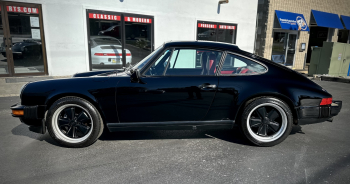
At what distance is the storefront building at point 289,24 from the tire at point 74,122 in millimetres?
11575

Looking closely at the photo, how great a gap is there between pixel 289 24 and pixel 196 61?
38.6 ft

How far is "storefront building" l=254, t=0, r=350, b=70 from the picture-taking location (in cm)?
1278

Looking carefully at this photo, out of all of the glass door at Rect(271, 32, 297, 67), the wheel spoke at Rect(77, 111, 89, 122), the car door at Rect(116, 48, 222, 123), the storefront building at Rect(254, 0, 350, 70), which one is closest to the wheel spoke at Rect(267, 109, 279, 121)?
the car door at Rect(116, 48, 222, 123)

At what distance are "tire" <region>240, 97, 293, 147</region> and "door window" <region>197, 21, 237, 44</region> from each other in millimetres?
8019

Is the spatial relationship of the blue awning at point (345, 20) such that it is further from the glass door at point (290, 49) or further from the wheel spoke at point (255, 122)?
the wheel spoke at point (255, 122)

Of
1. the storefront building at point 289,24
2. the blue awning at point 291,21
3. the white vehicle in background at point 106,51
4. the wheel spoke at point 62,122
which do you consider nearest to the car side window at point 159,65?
the wheel spoke at point 62,122

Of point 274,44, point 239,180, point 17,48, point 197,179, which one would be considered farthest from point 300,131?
point 274,44

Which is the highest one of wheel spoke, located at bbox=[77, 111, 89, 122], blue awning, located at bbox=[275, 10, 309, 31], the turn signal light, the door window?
blue awning, located at bbox=[275, 10, 309, 31]

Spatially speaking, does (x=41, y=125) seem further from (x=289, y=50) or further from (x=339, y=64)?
(x=289, y=50)

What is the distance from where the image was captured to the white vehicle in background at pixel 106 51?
872 cm

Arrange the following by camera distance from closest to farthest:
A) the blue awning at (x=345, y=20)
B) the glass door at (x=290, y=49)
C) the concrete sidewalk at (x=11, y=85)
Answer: the concrete sidewalk at (x=11, y=85), the glass door at (x=290, y=49), the blue awning at (x=345, y=20)

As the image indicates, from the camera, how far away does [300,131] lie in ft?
13.1

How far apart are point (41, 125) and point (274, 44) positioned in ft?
42.5

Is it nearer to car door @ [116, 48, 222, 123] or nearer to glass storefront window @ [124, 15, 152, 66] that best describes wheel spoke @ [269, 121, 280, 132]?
car door @ [116, 48, 222, 123]
